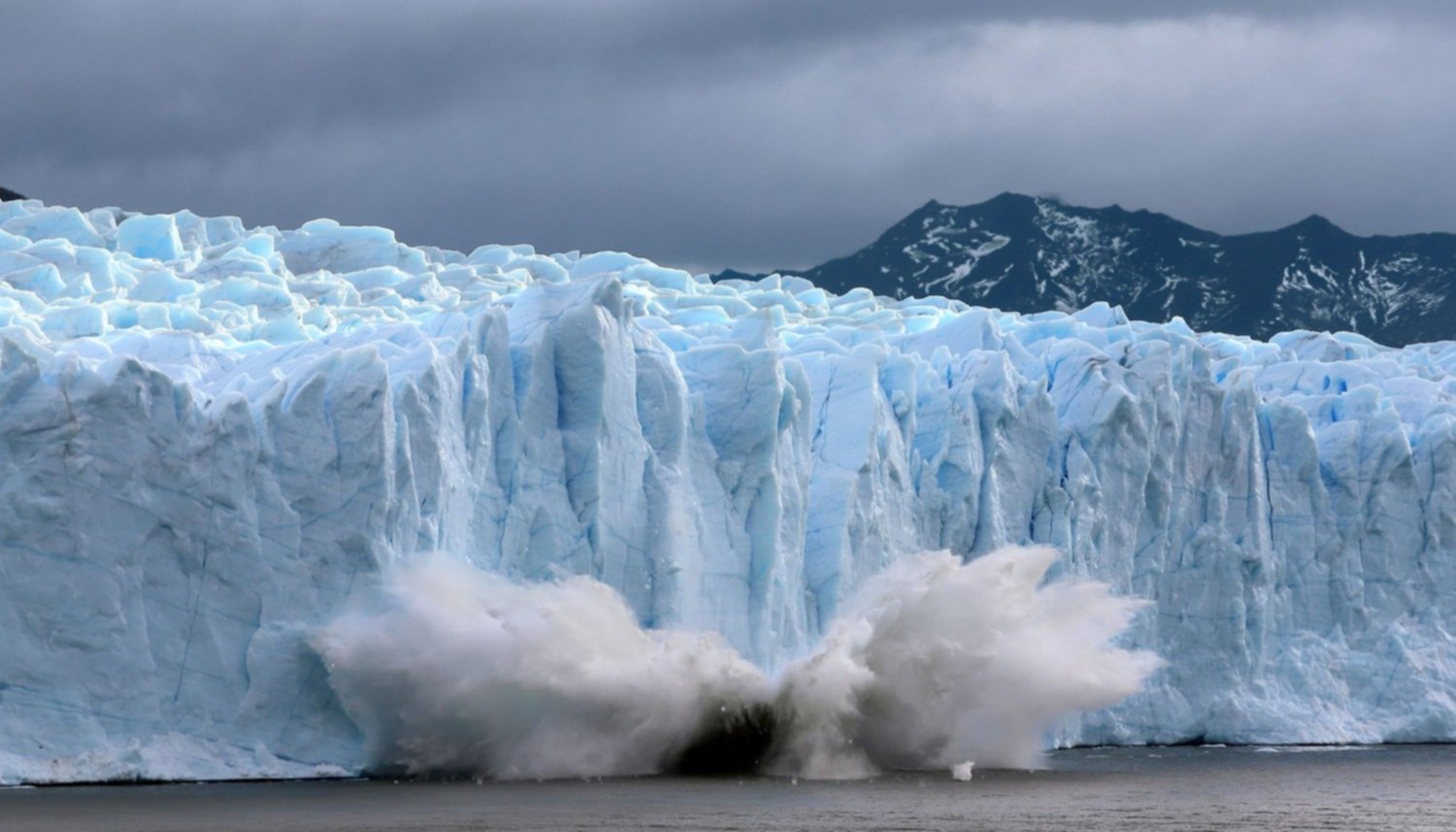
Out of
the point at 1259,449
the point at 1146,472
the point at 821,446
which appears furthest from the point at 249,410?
the point at 1259,449

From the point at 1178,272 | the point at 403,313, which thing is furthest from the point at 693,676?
the point at 1178,272

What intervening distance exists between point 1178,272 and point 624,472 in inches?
2696

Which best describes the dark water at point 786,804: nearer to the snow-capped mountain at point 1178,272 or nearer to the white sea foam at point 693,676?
the white sea foam at point 693,676

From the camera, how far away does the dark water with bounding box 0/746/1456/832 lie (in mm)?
19828

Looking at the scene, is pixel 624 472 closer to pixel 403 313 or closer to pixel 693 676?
pixel 693 676

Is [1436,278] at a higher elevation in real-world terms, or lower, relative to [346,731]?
higher

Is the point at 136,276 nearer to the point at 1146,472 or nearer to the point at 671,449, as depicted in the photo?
the point at 671,449

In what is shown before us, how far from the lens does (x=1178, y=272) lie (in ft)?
302

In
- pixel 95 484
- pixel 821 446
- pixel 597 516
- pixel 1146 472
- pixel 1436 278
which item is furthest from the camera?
pixel 1436 278

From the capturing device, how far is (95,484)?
23.2 meters

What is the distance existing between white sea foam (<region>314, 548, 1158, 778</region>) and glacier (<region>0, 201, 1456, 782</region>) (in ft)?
2.02

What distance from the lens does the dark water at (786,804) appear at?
19.8 meters

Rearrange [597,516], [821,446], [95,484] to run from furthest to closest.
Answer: [821,446]
[597,516]
[95,484]

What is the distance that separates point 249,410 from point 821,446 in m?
8.93
